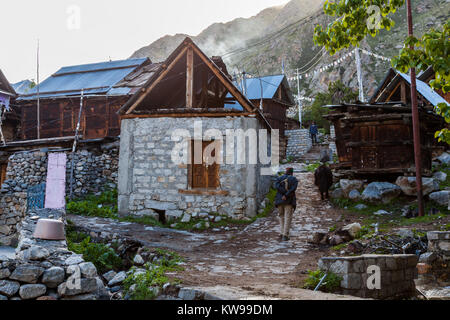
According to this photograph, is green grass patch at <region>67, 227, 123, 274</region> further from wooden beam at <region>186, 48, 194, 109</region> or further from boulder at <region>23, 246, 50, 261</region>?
wooden beam at <region>186, 48, 194, 109</region>

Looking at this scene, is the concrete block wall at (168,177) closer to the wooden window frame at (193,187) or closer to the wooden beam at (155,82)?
the wooden window frame at (193,187)

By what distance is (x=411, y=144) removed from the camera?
12.9m

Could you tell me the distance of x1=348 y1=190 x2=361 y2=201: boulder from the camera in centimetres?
1328

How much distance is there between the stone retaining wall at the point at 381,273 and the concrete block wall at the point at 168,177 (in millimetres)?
6591

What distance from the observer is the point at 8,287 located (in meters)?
4.47

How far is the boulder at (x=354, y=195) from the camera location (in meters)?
13.3

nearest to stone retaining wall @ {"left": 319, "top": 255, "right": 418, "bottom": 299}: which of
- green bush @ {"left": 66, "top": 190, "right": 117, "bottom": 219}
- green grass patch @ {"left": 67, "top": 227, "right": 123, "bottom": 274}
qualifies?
green grass patch @ {"left": 67, "top": 227, "right": 123, "bottom": 274}

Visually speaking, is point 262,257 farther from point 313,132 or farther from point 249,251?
point 313,132

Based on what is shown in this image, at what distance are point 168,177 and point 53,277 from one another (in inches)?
304

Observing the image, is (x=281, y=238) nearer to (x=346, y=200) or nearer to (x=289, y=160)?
(x=346, y=200)

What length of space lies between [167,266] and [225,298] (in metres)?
2.68

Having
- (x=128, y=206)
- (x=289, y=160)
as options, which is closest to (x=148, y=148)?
(x=128, y=206)

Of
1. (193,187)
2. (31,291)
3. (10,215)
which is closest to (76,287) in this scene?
(31,291)

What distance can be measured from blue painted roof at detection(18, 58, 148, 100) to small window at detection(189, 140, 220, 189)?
914 cm
